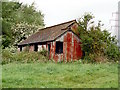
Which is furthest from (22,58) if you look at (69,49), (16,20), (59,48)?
(16,20)

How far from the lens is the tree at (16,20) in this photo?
35.7m

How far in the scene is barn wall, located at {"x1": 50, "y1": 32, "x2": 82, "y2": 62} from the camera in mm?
26500

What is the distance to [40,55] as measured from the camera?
25109 millimetres

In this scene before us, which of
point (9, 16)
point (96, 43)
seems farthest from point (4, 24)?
point (96, 43)

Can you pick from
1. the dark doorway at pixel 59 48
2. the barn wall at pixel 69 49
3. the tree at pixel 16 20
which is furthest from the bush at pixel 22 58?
the tree at pixel 16 20

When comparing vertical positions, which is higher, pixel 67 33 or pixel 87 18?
pixel 87 18

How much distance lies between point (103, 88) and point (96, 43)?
15.6 meters

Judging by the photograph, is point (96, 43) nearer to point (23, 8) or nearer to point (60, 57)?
point (60, 57)

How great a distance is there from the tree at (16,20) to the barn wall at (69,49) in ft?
27.8

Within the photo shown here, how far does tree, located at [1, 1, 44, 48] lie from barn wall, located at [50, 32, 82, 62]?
8468mm

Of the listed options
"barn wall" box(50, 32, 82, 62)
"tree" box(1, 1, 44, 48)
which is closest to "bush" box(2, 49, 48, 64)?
"barn wall" box(50, 32, 82, 62)

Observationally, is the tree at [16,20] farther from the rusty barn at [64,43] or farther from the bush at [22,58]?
the bush at [22,58]

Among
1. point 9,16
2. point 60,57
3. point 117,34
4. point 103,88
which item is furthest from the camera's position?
point 9,16

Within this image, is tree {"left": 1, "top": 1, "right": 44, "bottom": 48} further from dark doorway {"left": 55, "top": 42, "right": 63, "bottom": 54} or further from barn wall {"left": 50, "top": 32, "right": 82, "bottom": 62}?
barn wall {"left": 50, "top": 32, "right": 82, "bottom": 62}
